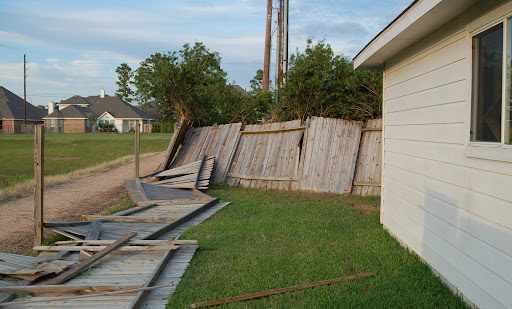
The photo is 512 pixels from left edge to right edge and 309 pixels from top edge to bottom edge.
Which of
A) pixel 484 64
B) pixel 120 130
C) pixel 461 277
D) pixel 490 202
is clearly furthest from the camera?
pixel 120 130

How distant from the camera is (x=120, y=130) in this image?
2432 inches

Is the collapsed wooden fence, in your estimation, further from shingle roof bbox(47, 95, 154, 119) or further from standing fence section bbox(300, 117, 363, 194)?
shingle roof bbox(47, 95, 154, 119)

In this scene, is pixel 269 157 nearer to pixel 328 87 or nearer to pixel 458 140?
pixel 328 87

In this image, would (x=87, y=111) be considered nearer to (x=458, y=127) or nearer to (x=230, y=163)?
(x=230, y=163)

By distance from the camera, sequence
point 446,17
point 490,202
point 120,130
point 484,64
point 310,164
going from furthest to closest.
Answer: point 120,130, point 310,164, point 446,17, point 484,64, point 490,202

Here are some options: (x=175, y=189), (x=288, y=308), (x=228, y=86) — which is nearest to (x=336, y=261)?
(x=288, y=308)

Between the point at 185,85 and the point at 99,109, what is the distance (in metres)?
51.8

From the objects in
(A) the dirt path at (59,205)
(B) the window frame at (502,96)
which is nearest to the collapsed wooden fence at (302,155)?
(A) the dirt path at (59,205)

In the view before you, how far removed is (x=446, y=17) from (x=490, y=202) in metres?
1.96

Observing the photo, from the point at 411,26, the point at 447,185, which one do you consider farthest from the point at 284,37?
the point at 447,185

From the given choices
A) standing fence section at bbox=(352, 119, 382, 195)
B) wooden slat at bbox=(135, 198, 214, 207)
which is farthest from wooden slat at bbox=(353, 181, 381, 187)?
wooden slat at bbox=(135, 198, 214, 207)

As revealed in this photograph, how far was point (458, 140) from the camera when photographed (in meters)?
3.98

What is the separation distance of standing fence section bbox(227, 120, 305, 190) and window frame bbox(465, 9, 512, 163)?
6864mm

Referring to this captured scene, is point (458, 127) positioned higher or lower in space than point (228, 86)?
lower
